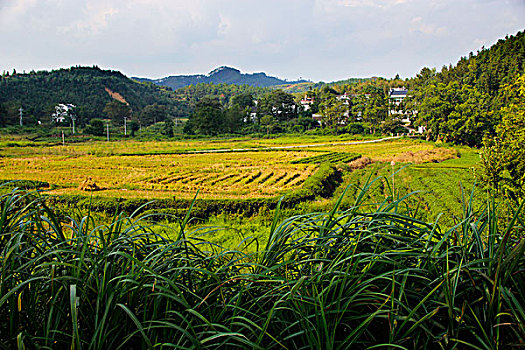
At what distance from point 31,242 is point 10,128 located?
73.1 m

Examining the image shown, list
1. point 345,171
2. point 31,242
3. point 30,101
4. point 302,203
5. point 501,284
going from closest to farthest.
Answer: point 501,284 → point 31,242 → point 302,203 → point 345,171 → point 30,101

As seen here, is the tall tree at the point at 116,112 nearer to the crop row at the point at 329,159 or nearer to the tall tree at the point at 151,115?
the tall tree at the point at 151,115

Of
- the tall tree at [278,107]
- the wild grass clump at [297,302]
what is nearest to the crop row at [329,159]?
the wild grass clump at [297,302]

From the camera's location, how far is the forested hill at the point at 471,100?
46656 mm

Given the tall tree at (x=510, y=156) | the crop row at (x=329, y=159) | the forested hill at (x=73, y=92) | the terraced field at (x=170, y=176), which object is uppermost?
the forested hill at (x=73, y=92)

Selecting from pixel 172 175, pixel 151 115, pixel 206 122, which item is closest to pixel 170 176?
pixel 172 175

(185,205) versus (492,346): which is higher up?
(492,346)

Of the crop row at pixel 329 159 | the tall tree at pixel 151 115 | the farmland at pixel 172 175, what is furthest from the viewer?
the tall tree at pixel 151 115

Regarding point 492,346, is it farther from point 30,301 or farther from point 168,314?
point 30,301

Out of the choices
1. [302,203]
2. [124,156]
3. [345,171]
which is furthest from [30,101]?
[302,203]

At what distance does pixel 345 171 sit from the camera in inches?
1057

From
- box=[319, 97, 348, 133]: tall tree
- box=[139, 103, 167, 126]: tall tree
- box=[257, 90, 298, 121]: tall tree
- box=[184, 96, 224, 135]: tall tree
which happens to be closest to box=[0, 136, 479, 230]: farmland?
box=[319, 97, 348, 133]: tall tree

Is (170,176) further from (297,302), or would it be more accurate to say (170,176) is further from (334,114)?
(334,114)

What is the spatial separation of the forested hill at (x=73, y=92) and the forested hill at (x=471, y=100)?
6920cm
